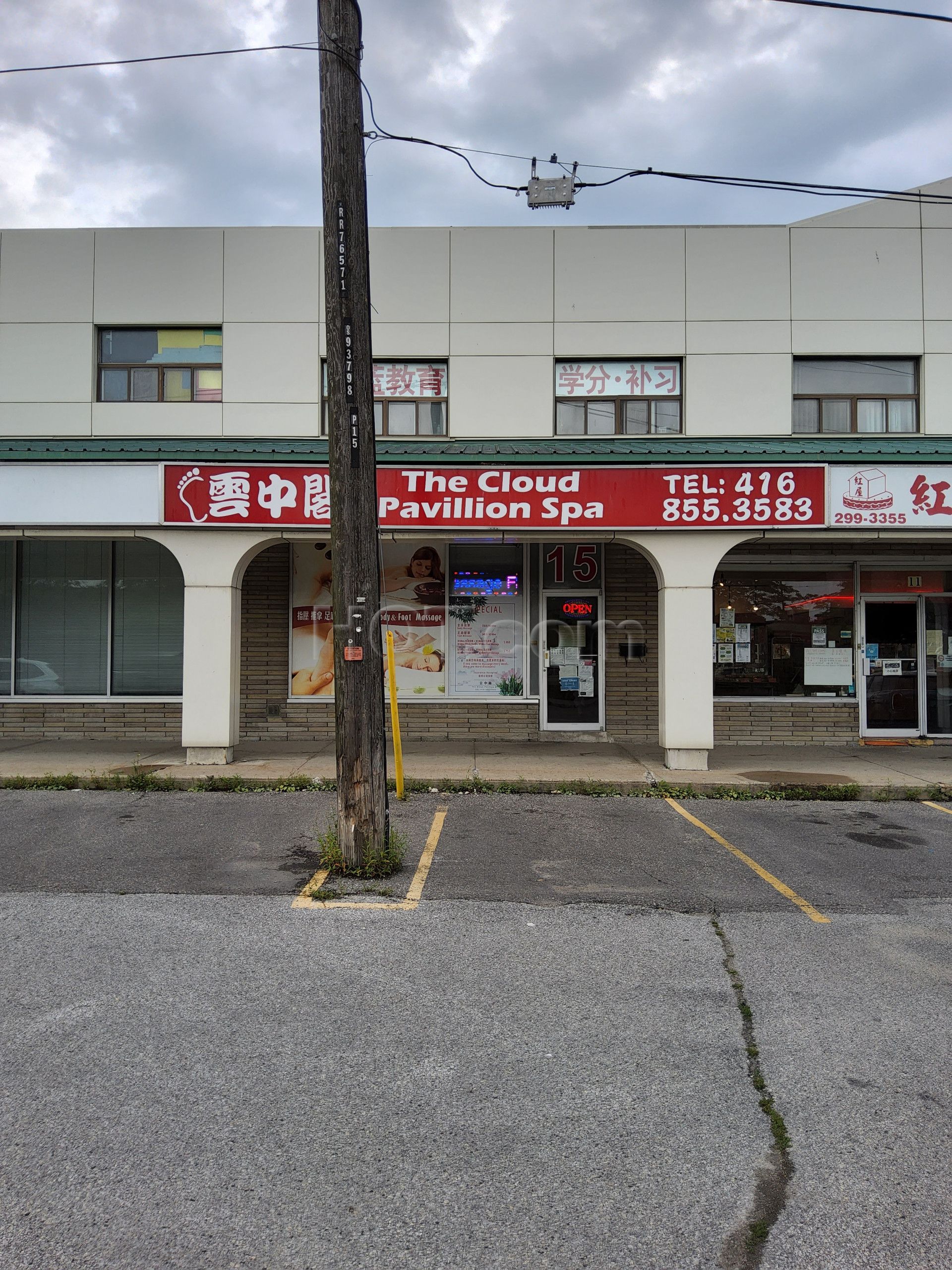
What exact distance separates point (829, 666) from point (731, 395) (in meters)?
4.46

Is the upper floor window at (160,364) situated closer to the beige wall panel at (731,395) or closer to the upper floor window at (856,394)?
the beige wall panel at (731,395)

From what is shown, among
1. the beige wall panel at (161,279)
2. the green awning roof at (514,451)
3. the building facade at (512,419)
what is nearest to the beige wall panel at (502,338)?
the building facade at (512,419)

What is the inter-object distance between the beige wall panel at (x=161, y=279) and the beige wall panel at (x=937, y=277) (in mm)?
10778

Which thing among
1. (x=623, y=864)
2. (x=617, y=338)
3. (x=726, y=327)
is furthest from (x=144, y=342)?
(x=623, y=864)

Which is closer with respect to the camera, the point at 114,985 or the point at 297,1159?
the point at 297,1159

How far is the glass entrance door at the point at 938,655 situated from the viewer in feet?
42.3

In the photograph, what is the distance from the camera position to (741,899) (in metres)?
5.88

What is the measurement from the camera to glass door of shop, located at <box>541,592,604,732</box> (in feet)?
42.2

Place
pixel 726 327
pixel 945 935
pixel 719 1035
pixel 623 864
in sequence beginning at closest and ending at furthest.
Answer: pixel 719 1035
pixel 945 935
pixel 623 864
pixel 726 327

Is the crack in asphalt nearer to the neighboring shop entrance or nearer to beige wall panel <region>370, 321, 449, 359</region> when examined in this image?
the neighboring shop entrance

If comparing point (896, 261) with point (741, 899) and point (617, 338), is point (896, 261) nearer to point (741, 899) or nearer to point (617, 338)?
point (617, 338)

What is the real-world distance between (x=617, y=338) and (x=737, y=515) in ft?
12.9

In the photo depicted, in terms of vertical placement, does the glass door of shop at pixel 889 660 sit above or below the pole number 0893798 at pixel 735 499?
below

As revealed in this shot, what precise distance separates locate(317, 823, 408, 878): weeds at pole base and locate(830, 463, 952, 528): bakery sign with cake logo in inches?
279
